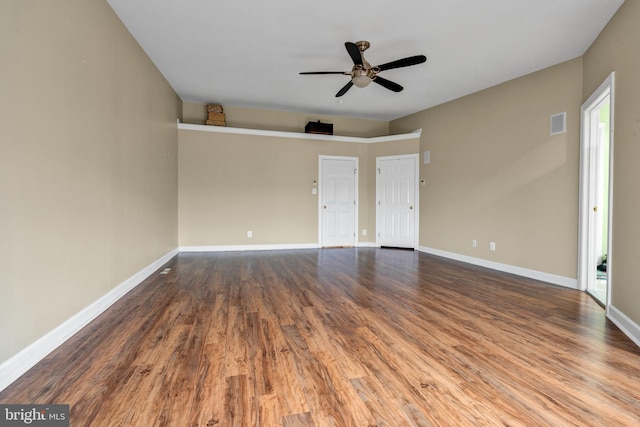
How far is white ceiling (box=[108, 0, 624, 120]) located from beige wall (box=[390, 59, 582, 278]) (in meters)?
0.34

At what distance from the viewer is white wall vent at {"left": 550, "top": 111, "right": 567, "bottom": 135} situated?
379 centimetres

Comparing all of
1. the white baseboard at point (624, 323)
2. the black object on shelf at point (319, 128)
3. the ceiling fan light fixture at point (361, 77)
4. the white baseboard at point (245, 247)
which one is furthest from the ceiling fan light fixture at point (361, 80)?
the white baseboard at point (245, 247)

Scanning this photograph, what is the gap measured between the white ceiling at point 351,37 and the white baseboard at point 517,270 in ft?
8.90

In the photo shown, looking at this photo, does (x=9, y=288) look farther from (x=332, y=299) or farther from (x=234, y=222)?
(x=234, y=222)

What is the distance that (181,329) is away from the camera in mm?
2355

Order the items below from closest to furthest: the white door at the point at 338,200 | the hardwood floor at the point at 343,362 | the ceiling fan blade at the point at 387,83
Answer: the hardwood floor at the point at 343,362 → the ceiling fan blade at the point at 387,83 → the white door at the point at 338,200

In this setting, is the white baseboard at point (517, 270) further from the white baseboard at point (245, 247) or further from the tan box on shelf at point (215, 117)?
the tan box on shelf at point (215, 117)

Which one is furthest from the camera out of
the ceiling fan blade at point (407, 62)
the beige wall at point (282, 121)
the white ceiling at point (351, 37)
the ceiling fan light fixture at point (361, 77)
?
the beige wall at point (282, 121)

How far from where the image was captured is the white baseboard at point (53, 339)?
5.41 feet

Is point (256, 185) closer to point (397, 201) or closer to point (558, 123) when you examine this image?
point (397, 201)

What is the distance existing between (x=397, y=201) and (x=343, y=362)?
5.00 metres

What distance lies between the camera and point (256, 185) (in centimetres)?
620

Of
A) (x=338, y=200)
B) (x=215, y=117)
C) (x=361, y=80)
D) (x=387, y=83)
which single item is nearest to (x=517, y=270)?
(x=387, y=83)

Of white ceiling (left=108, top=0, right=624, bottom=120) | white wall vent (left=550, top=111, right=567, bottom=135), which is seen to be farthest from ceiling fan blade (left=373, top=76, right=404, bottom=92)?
white wall vent (left=550, top=111, right=567, bottom=135)
